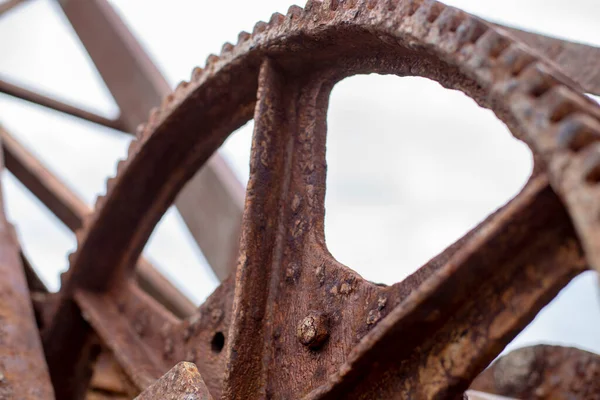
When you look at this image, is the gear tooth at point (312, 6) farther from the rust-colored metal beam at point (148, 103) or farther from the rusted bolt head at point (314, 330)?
the rust-colored metal beam at point (148, 103)

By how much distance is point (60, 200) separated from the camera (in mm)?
3607

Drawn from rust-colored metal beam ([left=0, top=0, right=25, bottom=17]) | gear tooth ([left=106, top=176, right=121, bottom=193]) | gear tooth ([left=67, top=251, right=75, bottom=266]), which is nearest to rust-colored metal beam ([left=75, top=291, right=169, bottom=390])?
gear tooth ([left=67, top=251, right=75, bottom=266])

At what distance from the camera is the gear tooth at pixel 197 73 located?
6.20 ft

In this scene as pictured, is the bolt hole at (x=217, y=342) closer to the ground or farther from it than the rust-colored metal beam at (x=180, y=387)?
closer to the ground

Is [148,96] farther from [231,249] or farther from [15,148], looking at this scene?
[231,249]

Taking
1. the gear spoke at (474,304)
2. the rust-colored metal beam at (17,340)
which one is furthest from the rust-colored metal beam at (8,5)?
the gear spoke at (474,304)

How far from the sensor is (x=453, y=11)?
114cm

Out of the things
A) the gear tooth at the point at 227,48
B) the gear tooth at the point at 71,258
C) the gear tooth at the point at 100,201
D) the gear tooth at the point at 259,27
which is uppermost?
the gear tooth at the point at 259,27

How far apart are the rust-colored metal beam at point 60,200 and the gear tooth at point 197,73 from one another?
187 centimetres

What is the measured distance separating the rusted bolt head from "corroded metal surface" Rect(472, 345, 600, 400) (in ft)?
2.62

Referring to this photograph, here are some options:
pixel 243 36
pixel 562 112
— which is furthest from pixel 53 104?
pixel 562 112

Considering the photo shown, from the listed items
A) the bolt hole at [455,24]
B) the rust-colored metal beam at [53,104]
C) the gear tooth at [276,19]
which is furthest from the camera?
the rust-colored metal beam at [53,104]

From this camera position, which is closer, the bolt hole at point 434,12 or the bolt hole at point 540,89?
the bolt hole at point 540,89

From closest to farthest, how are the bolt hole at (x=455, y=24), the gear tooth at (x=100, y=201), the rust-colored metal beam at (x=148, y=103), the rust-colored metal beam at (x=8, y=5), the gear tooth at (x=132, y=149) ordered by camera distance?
1. the bolt hole at (x=455, y=24)
2. the gear tooth at (x=132, y=149)
3. the gear tooth at (x=100, y=201)
4. the rust-colored metal beam at (x=148, y=103)
5. the rust-colored metal beam at (x=8, y=5)
